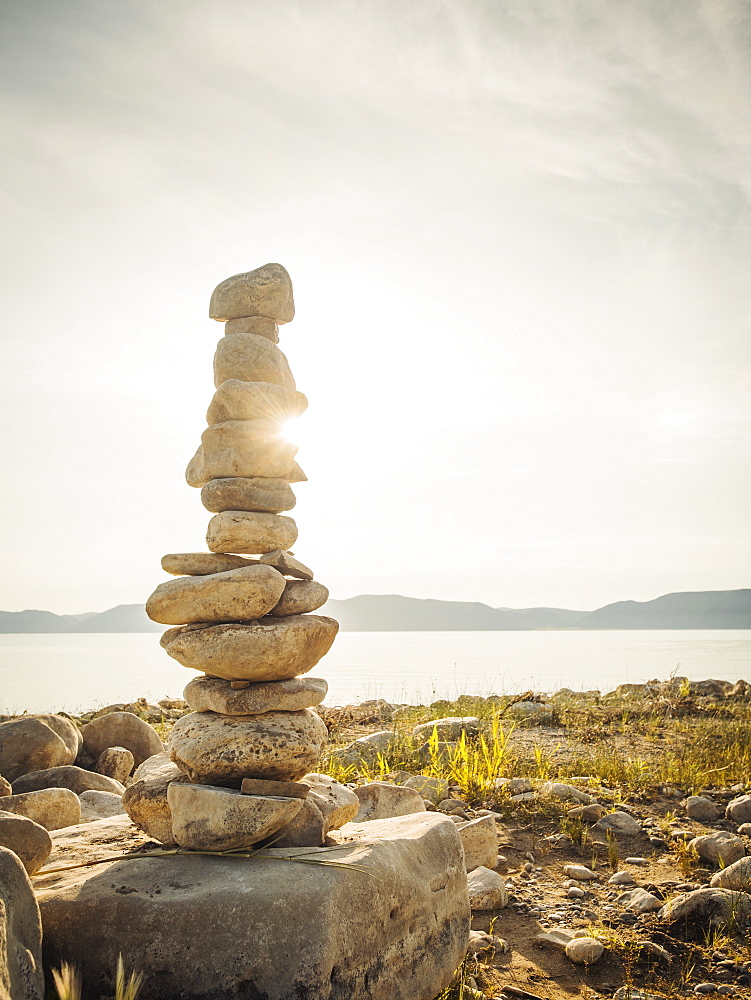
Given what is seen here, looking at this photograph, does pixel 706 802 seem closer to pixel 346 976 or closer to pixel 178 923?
pixel 346 976

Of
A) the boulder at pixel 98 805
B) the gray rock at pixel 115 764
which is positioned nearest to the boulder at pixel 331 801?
the boulder at pixel 98 805

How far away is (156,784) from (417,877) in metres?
1.97

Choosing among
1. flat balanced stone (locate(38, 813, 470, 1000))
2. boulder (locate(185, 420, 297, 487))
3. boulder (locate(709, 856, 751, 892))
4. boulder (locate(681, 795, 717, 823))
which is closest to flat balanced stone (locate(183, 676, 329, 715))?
flat balanced stone (locate(38, 813, 470, 1000))

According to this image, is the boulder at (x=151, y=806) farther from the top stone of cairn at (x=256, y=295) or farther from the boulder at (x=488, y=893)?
the top stone of cairn at (x=256, y=295)

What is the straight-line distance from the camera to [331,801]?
527cm

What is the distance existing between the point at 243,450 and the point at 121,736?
5743mm

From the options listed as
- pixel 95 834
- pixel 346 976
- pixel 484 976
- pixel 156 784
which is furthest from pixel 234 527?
pixel 484 976

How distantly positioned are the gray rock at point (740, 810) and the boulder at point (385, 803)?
3.60 m

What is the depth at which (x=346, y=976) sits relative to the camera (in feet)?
12.6

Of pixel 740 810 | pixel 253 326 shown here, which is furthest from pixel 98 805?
pixel 740 810

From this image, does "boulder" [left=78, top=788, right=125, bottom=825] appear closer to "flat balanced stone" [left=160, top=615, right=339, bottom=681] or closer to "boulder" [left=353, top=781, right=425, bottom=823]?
"boulder" [left=353, top=781, right=425, bottom=823]

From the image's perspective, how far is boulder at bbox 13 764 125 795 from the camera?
739 centimetres

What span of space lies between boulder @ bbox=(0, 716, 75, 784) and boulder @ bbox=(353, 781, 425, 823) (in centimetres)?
392

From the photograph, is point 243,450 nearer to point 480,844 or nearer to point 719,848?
point 480,844
